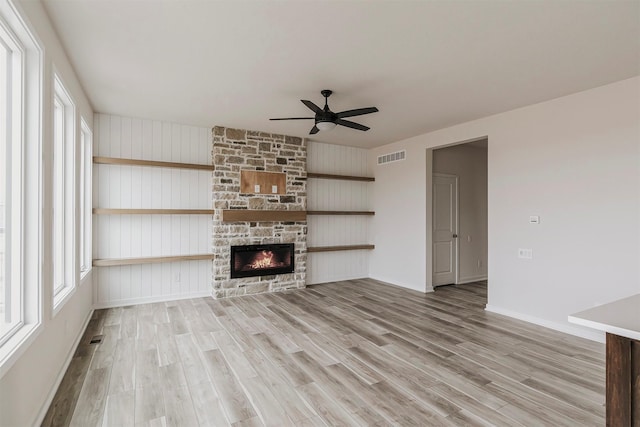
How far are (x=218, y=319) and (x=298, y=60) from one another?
337 centimetres

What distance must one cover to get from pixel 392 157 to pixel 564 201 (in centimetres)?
327

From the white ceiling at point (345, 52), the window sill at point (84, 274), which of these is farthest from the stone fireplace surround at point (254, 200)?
the window sill at point (84, 274)

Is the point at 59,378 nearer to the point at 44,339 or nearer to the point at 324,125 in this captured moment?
the point at 44,339

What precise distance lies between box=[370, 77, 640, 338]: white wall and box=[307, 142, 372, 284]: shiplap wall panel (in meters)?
2.19

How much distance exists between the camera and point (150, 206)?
5152mm

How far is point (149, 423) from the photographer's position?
7.21 feet

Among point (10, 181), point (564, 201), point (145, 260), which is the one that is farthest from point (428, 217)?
point (10, 181)

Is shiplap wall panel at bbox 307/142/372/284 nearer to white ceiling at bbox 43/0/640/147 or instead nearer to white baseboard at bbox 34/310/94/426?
white ceiling at bbox 43/0/640/147

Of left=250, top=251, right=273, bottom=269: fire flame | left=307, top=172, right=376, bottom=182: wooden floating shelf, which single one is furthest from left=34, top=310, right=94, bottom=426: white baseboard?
left=307, top=172, right=376, bottom=182: wooden floating shelf

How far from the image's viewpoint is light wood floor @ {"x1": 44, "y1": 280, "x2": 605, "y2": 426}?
7.57ft

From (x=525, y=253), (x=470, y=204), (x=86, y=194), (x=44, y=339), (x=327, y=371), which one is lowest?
(x=327, y=371)

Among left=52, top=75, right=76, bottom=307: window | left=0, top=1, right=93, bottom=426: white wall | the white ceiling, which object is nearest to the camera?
left=0, top=1, right=93, bottom=426: white wall

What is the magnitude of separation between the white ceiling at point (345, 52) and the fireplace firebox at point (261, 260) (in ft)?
8.03

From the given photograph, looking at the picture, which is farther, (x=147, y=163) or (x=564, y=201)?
(x=147, y=163)
